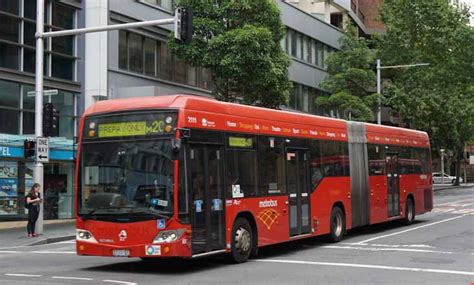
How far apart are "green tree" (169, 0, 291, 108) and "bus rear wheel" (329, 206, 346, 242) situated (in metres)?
9.23

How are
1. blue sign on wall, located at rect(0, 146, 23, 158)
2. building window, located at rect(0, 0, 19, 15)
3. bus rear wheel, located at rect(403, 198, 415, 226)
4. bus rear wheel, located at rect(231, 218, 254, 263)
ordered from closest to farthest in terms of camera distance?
bus rear wheel, located at rect(231, 218, 254, 263) → bus rear wheel, located at rect(403, 198, 415, 226) → blue sign on wall, located at rect(0, 146, 23, 158) → building window, located at rect(0, 0, 19, 15)

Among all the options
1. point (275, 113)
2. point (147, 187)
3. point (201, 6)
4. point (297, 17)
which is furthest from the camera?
point (297, 17)

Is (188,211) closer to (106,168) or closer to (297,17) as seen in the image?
(106,168)

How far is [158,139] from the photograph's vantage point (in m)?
11.2

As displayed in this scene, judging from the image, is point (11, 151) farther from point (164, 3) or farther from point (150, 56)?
point (164, 3)

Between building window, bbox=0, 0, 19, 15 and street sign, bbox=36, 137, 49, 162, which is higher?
building window, bbox=0, 0, 19, 15

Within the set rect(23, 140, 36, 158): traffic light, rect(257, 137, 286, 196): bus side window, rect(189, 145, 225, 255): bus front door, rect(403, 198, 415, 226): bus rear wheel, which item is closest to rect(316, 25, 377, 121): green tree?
rect(403, 198, 415, 226): bus rear wheel

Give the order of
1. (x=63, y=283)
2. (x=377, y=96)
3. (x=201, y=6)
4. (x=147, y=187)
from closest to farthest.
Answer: (x=63, y=283)
(x=147, y=187)
(x=201, y=6)
(x=377, y=96)

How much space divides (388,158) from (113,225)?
11190mm

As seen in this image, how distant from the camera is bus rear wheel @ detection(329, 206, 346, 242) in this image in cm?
1634

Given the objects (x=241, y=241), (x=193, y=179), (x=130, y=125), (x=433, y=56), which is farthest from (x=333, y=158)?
(x=433, y=56)

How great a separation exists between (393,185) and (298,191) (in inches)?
254

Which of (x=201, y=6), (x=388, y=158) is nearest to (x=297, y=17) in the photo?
(x=201, y=6)

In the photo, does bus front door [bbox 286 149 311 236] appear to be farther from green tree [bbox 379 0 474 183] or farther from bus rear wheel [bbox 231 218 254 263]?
green tree [bbox 379 0 474 183]
